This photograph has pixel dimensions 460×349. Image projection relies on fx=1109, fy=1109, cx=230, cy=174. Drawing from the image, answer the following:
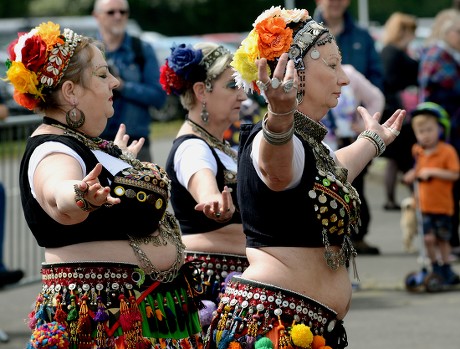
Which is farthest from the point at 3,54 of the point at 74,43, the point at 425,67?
the point at 74,43

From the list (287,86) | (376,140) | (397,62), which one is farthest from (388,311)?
(287,86)

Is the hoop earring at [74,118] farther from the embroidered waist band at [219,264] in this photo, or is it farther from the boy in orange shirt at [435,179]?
the boy in orange shirt at [435,179]

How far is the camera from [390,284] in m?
9.55

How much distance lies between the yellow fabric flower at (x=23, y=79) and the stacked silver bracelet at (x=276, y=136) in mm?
1304

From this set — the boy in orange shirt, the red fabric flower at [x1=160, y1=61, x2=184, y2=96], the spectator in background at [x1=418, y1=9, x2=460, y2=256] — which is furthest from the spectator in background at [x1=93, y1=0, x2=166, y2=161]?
the spectator in background at [x1=418, y1=9, x2=460, y2=256]

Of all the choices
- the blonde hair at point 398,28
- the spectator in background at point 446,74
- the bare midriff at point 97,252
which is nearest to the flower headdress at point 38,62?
the bare midriff at point 97,252

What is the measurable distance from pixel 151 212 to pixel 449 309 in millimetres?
4394

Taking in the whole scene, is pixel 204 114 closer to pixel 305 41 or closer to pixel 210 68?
pixel 210 68

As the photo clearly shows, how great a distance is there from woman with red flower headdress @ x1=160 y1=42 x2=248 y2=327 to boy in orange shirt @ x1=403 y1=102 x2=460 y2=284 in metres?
3.79

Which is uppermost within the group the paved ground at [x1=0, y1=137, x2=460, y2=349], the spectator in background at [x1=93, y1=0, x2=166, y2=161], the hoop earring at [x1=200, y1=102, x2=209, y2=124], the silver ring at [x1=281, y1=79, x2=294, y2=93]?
the silver ring at [x1=281, y1=79, x2=294, y2=93]

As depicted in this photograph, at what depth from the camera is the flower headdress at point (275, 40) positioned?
412 cm

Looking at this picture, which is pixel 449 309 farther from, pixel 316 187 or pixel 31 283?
pixel 316 187

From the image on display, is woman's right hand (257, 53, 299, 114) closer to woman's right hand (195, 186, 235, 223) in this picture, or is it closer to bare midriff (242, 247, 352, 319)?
bare midriff (242, 247, 352, 319)

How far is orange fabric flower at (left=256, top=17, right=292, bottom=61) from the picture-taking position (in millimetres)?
4117
